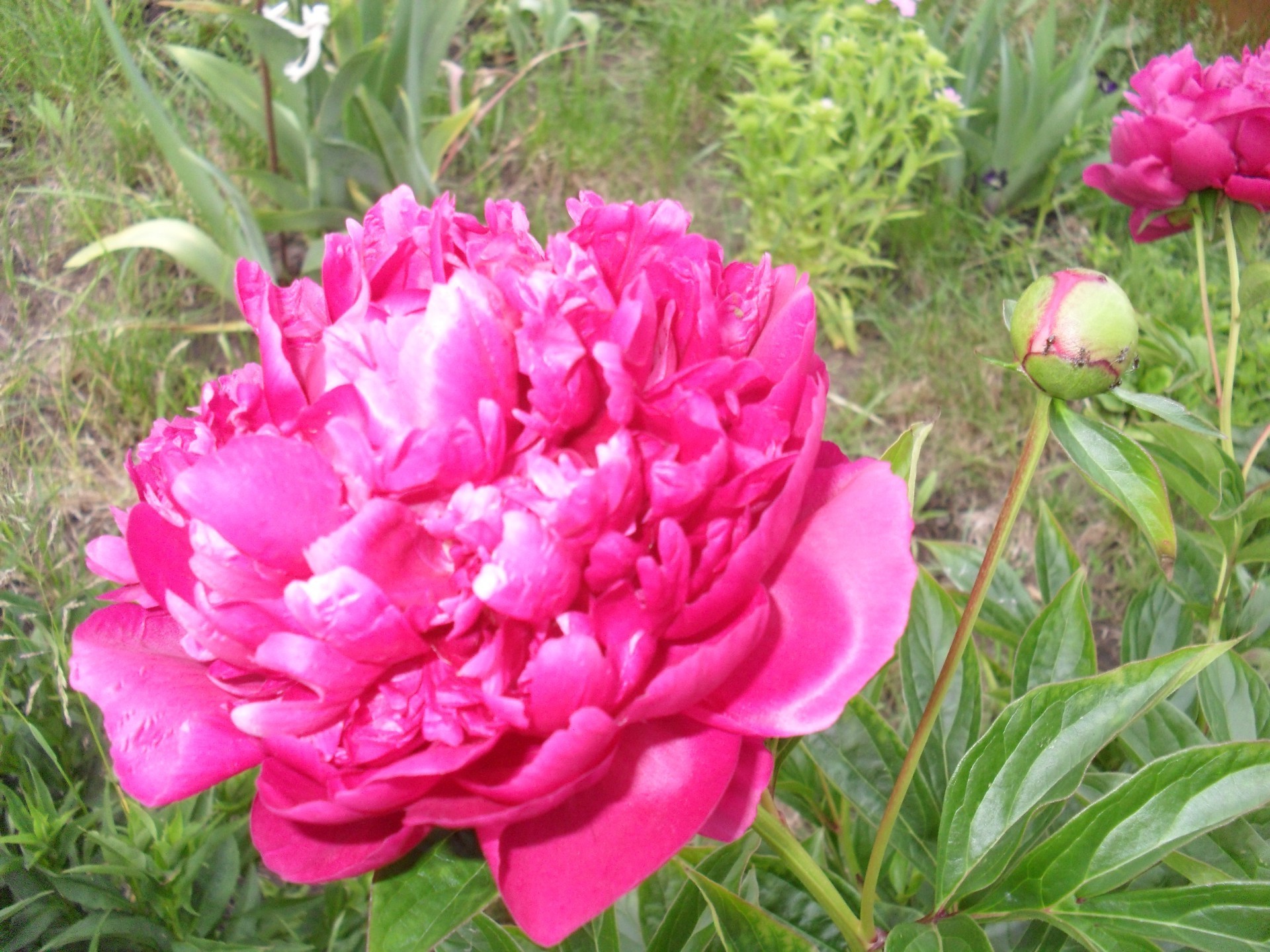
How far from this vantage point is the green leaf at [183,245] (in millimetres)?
1941

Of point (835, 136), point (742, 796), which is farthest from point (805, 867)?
point (835, 136)

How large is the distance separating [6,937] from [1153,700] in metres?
0.92

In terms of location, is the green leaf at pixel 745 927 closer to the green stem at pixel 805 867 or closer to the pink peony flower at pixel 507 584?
the green stem at pixel 805 867

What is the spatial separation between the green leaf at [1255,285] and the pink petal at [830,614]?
0.71 metres

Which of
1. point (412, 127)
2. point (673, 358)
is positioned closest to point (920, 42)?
point (412, 127)

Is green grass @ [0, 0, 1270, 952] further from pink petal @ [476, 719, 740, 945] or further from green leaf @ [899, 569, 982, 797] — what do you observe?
green leaf @ [899, 569, 982, 797]

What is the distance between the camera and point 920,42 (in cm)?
211

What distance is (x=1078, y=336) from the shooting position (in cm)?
61

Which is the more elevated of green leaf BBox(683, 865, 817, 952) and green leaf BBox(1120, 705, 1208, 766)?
green leaf BBox(683, 865, 817, 952)

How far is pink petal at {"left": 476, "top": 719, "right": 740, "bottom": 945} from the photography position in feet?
1.65

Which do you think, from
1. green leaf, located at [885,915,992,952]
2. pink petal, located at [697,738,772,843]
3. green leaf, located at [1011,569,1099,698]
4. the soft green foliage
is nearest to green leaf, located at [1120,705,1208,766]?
green leaf, located at [1011,569,1099,698]

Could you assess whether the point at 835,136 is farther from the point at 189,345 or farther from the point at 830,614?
the point at 830,614

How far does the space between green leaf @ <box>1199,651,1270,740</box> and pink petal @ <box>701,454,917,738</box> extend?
605 millimetres

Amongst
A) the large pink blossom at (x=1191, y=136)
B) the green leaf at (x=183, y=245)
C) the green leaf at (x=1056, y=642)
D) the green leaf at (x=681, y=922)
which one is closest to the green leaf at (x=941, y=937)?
the green leaf at (x=681, y=922)
